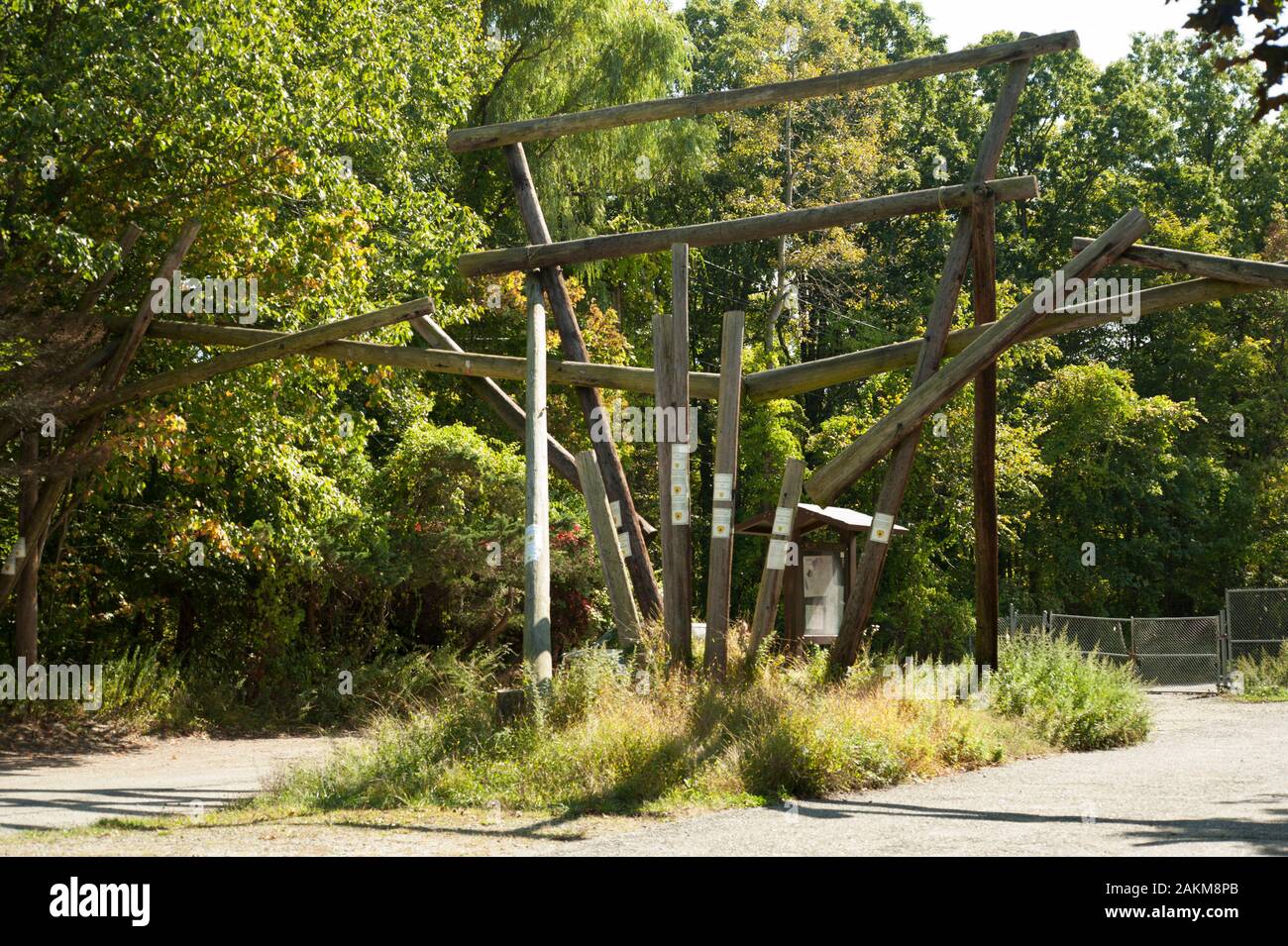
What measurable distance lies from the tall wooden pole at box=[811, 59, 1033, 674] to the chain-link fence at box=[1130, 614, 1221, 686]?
53.2 ft

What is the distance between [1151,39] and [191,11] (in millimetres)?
40145

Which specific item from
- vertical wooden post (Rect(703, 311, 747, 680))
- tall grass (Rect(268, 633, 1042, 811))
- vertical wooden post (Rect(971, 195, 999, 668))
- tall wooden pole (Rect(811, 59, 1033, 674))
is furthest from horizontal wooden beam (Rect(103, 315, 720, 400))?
tall grass (Rect(268, 633, 1042, 811))

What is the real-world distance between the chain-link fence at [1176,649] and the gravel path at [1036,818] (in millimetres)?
15365

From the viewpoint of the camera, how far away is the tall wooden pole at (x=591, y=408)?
13664 mm

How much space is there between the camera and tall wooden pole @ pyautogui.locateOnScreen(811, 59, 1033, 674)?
13.1 m

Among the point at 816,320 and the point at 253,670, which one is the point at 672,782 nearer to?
the point at 253,670

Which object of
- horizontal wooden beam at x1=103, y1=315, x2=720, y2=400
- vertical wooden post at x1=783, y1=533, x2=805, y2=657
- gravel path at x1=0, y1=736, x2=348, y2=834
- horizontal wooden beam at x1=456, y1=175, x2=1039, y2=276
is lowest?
gravel path at x1=0, y1=736, x2=348, y2=834

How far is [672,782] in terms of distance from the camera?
10.2 metres

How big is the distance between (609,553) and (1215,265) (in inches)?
233

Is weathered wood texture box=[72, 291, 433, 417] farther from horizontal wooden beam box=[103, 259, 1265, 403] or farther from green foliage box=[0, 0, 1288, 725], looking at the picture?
green foliage box=[0, 0, 1288, 725]

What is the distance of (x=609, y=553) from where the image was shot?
42.2ft

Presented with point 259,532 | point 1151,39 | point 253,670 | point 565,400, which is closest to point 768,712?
point 259,532

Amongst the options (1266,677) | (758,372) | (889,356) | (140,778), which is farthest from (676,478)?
(1266,677)

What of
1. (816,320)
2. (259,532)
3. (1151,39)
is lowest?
(259,532)
